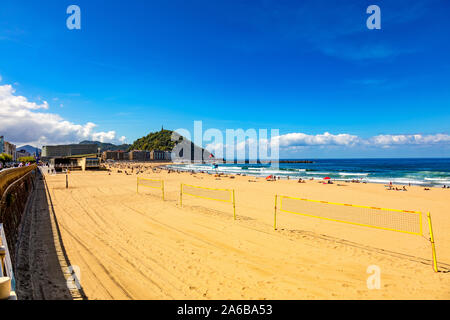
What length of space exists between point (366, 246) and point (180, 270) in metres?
7.00

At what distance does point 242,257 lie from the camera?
7262 millimetres

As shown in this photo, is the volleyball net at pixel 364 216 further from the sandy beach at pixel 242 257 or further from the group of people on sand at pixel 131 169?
the group of people on sand at pixel 131 169

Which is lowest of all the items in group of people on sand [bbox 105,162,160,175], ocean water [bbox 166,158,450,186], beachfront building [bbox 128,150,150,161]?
ocean water [bbox 166,158,450,186]

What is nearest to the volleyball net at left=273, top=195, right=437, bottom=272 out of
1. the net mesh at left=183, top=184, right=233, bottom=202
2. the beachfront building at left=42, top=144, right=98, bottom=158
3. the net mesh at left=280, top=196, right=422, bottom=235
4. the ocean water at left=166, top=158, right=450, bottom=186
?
the net mesh at left=280, top=196, right=422, bottom=235

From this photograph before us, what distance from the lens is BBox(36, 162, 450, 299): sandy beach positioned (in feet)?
18.0

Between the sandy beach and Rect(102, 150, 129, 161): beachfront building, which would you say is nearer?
the sandy beach

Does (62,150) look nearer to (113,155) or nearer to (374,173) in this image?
(113,155)

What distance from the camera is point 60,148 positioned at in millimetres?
164875

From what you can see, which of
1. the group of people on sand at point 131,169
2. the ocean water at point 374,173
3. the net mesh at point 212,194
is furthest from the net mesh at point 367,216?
the group of people on sand at point 131,169

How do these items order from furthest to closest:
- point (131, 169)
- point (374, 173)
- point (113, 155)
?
point (113, 155), point (131, 169), point (374, 173)

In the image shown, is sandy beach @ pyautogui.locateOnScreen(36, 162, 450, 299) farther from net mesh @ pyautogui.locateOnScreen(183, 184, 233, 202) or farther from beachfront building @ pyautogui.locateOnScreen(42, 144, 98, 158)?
beachfront building @ pyautogui.locateOnScreen(42, 144, 98, 158)

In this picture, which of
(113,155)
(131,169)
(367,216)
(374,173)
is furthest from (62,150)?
(367,216)

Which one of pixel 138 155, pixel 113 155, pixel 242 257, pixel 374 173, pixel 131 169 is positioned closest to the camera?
pixel 242 257
